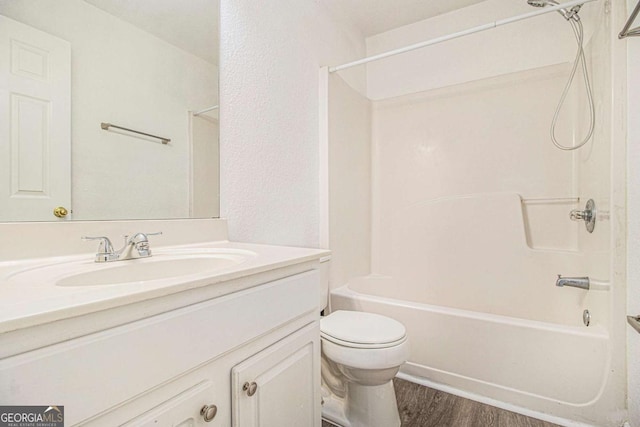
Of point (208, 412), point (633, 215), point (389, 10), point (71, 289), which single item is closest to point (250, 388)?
point (208, 412)

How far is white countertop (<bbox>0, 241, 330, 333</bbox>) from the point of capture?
16.5 inches

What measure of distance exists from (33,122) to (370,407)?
1.52m

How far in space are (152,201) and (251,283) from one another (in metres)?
0.59

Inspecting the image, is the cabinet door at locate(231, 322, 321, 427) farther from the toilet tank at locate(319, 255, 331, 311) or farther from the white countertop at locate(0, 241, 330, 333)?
the toilet tank at locate(319, 255, 331, 311)

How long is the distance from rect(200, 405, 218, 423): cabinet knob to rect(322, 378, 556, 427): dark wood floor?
924mm

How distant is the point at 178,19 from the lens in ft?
3.92

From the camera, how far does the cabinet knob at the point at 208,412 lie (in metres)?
0.62

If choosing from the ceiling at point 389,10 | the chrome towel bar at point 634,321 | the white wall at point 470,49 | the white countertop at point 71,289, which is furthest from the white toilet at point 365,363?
the ceiling at point 389,10

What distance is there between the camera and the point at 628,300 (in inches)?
45.0

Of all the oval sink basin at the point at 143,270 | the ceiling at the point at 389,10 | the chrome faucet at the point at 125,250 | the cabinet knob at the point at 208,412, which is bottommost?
the cabinet knob at the point at 208,412

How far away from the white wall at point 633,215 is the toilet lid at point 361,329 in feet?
2.77

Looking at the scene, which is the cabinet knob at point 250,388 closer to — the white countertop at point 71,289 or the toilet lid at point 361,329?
the white countertop at point 71,289

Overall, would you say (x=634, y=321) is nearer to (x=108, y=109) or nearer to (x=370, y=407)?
(x=370, y=407)

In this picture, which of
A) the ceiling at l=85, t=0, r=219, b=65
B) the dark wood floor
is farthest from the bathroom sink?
the dark wood floor
